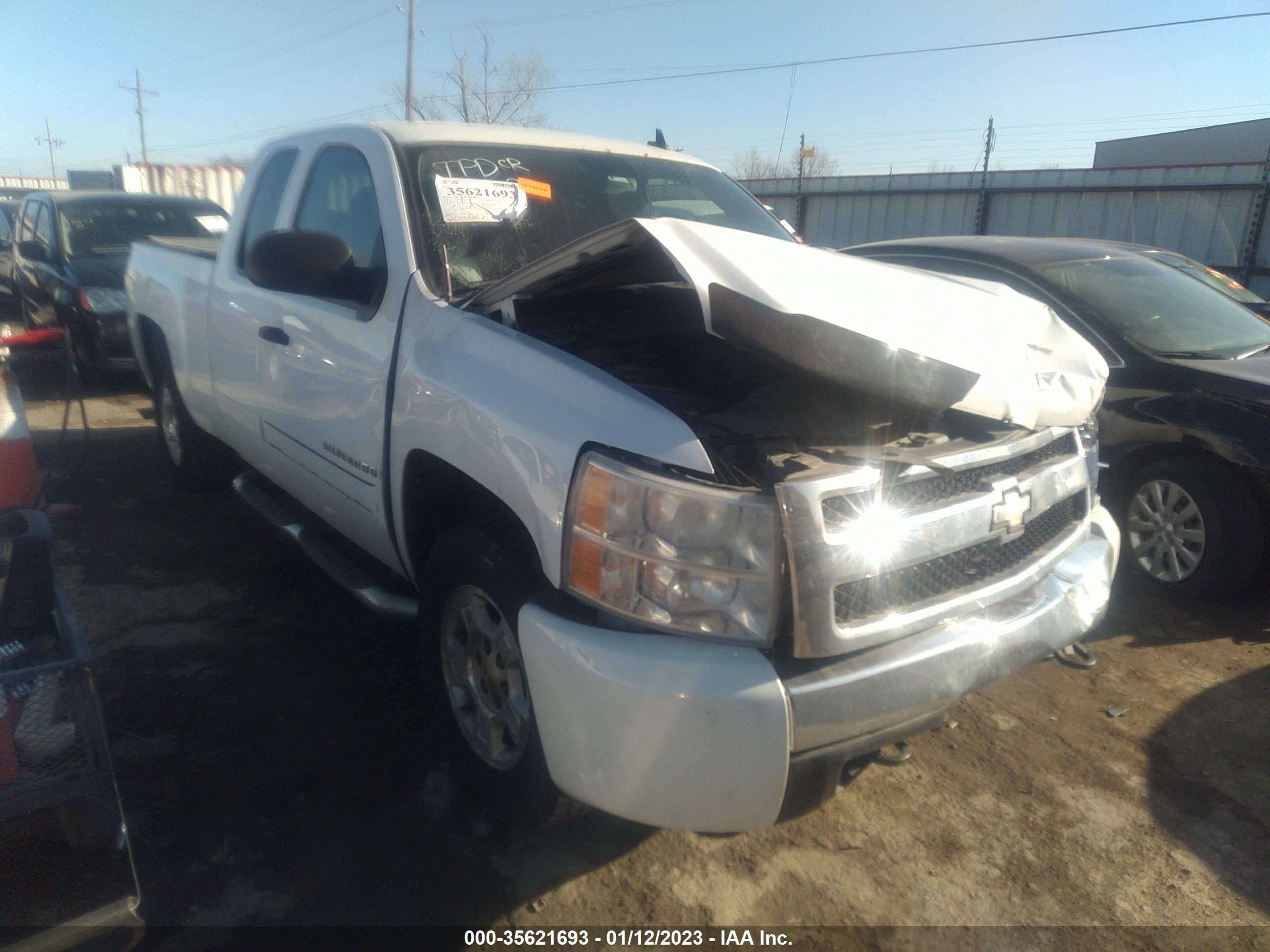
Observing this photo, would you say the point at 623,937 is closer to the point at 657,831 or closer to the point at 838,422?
the point at 657,831

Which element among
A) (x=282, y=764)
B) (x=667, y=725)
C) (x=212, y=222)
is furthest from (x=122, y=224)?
(x=667, y=725)

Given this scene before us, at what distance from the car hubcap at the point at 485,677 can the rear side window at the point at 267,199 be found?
2140mm

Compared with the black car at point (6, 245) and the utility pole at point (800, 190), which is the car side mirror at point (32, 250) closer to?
the black car at point (6, 245)

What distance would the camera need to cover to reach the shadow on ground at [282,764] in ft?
7.54

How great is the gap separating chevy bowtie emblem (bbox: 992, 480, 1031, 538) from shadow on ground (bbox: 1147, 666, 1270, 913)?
1.16m

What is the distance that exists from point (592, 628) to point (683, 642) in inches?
8.1

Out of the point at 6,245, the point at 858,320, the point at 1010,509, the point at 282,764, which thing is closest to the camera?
the point at 858,320

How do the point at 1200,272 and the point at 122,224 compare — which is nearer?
the point at 1200,272

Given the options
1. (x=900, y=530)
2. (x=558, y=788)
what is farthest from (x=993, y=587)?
(x=558, y=788)

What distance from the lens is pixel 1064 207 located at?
48.8 feet

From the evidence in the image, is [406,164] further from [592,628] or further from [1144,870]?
[1144,870]

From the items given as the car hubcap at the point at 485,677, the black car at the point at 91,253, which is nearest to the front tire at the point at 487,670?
the car hubcap at the point at 485,677

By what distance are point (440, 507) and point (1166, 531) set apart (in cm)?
350

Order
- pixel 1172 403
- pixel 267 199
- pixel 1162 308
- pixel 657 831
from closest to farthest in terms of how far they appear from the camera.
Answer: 1. pixel 657 831
2. pixel 267 199
3. pixel 1172 403
4. pixel 1162 308
